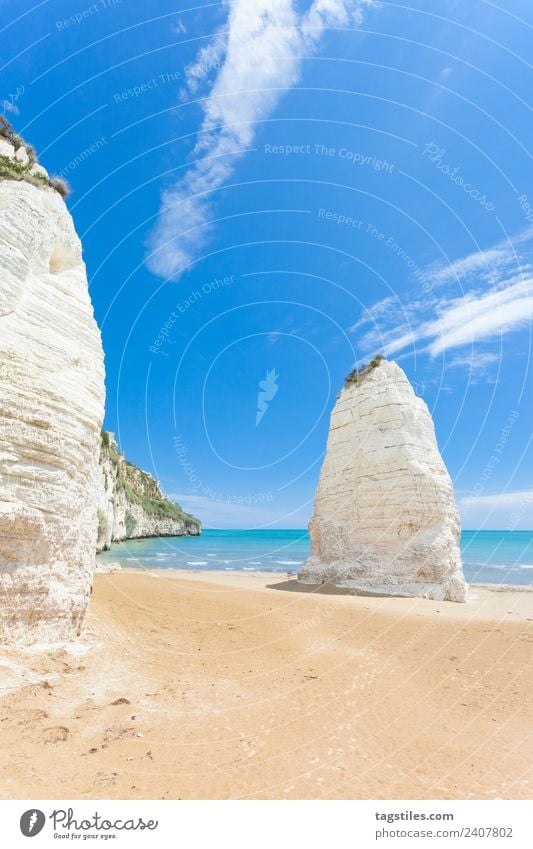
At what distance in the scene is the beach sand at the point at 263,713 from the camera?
4.32 metres

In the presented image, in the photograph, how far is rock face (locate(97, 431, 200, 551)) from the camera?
44.7 metres

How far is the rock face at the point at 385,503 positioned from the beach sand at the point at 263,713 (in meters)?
5.49

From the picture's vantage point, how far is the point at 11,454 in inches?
259

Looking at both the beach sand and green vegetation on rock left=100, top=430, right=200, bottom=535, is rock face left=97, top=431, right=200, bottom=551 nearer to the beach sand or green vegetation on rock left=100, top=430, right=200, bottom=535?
green vegetation on rock left=100, top=430, right=200, bottom=535

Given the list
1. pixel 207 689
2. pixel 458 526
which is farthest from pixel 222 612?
pixel 458 526

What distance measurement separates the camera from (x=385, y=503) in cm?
1791

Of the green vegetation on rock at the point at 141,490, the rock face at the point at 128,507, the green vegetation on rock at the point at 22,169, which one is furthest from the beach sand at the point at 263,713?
the green vegetation on rock at the point at 141,490

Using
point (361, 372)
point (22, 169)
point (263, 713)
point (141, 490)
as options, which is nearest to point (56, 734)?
point (263, 713)

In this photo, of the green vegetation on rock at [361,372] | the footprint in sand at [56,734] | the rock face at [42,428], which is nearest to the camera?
the footprint in sand at [56,734]

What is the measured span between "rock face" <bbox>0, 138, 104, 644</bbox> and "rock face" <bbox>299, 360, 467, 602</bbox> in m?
12.8

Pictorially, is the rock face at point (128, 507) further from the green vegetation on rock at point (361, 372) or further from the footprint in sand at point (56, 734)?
the footprint in sand at point (56, 734)

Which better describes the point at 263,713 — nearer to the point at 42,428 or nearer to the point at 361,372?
the point at 42,428

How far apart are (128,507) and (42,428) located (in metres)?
66.9
